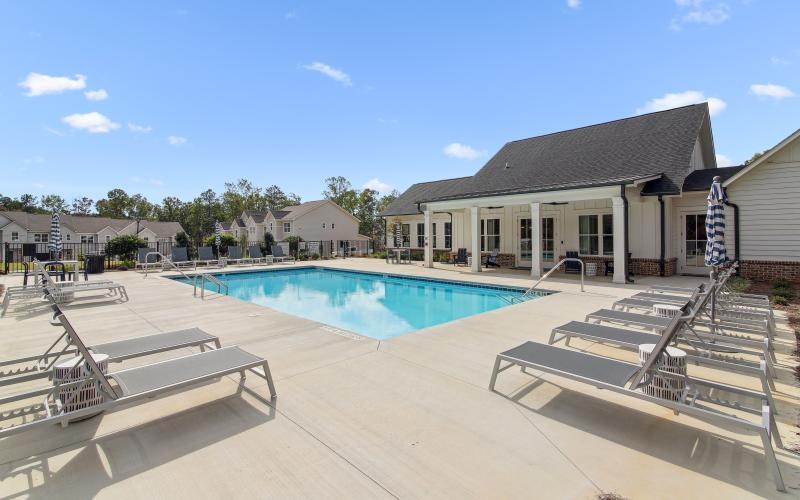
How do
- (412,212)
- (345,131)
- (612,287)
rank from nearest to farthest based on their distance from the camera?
(612,287)
(412,212)
(345,131)

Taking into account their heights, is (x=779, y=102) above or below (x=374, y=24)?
below

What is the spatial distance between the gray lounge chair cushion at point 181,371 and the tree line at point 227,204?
42486mm

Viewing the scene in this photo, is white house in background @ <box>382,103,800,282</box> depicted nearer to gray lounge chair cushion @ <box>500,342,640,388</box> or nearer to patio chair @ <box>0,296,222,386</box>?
gray lounge chair cushion @ <box>500,342,640,388</box>

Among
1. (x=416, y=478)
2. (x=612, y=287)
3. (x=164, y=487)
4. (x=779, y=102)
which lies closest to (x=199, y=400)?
(x=164, y=487)

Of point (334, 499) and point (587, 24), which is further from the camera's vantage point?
point (587, 24)

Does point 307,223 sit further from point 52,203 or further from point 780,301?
point 52,203

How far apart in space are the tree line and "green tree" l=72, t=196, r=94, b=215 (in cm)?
1151

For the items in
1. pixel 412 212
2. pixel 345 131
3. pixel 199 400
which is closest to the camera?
pixel 199 400

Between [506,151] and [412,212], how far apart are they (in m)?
6.46

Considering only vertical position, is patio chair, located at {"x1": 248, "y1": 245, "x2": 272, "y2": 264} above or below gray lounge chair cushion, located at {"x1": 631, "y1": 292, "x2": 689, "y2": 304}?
above

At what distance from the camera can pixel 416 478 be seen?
2383 mm

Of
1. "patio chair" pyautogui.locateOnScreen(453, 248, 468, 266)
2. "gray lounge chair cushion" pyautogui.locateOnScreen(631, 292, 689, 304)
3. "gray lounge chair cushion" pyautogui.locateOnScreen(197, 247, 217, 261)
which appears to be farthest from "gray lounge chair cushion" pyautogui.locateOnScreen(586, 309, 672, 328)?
"gray lounge chair cushion" pyautogui.locateOnScreen(197, 247, 217, 261)

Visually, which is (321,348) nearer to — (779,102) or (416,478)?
(416,478)

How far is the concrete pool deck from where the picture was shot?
231cm
